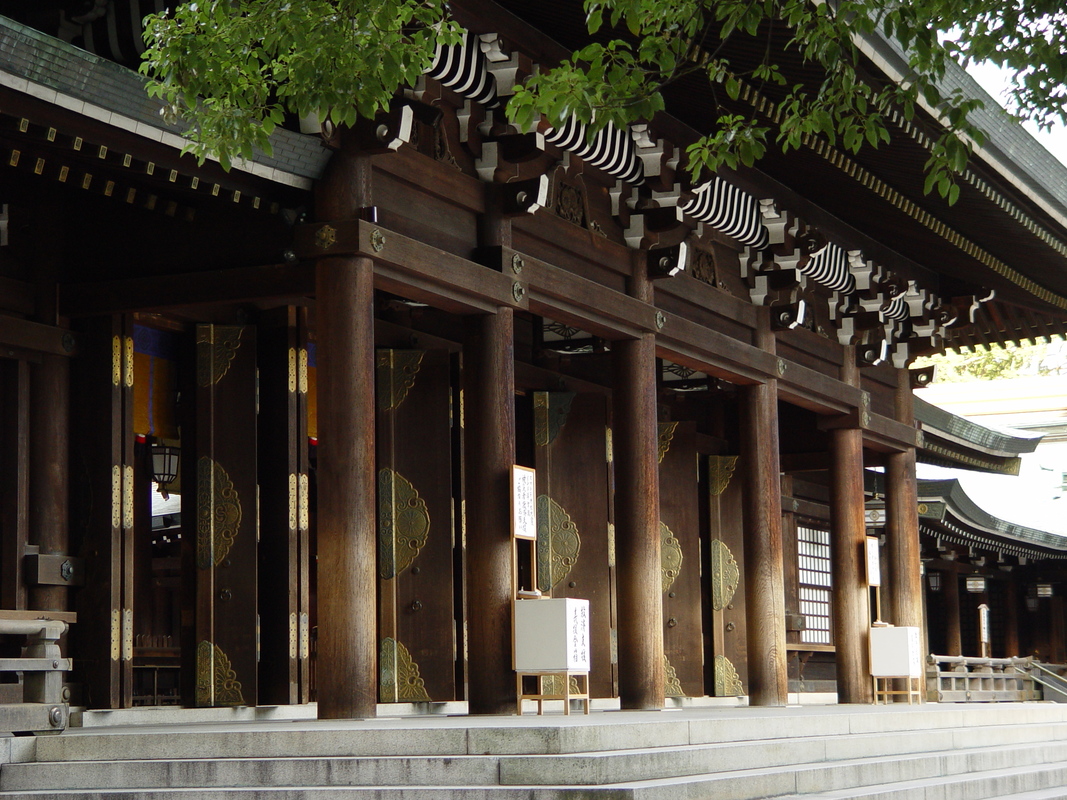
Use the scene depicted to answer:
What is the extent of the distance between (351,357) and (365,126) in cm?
124

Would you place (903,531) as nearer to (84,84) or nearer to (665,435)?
(665,435)

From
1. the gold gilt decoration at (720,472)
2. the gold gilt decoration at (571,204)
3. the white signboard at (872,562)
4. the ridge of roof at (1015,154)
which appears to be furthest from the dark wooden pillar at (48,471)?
the white signboard at (872,562)

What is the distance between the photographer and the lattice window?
1814 centimetres

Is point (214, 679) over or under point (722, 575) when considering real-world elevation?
under

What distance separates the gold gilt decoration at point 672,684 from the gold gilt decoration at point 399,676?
409 cm

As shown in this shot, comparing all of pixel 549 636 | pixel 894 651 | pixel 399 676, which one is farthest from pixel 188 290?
pixel 894 651

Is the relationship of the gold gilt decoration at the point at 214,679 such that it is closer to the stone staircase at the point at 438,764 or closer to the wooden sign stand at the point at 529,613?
the wooden sign stand at the point at 529,613

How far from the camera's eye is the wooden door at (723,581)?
14938mm

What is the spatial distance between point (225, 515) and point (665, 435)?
5.76 m

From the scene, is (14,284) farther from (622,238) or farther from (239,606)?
(622,238)

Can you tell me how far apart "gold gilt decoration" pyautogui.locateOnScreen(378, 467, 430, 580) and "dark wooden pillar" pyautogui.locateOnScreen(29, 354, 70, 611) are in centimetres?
226

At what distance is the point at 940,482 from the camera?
20.0 m

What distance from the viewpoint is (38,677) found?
7.09 meters

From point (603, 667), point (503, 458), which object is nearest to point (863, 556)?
point (603, 667)
